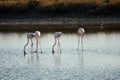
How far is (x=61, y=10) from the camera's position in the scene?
51.3 metres

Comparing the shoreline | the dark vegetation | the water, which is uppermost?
the dark vegetation

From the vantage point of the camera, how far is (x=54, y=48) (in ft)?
100

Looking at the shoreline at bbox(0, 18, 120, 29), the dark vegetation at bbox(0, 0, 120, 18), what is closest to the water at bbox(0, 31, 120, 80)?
the shoreline at bbox(0, 18, 120, 29)

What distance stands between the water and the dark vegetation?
48.2 ft

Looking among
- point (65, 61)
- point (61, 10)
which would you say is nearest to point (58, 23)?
point (61, 10)

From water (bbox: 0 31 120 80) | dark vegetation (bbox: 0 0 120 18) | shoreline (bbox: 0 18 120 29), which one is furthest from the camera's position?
dark vegetation (bbox: 0 0 120 18)

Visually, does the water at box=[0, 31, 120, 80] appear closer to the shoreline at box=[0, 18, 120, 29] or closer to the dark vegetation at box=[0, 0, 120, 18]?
the shoreline at box=[0, 18, 120, 29]

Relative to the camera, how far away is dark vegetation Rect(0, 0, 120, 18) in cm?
4969

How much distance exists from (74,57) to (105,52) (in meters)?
1.79

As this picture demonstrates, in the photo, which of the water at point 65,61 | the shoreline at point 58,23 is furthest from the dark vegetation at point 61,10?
the water at point 65,61

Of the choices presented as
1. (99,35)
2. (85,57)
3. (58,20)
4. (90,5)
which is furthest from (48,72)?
(90,5)

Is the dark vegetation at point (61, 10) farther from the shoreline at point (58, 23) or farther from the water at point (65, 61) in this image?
the water at point (65, 61)

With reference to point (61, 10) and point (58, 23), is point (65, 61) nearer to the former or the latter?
point (58, 23)

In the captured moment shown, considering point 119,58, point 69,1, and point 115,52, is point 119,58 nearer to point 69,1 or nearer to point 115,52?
point 115,52
